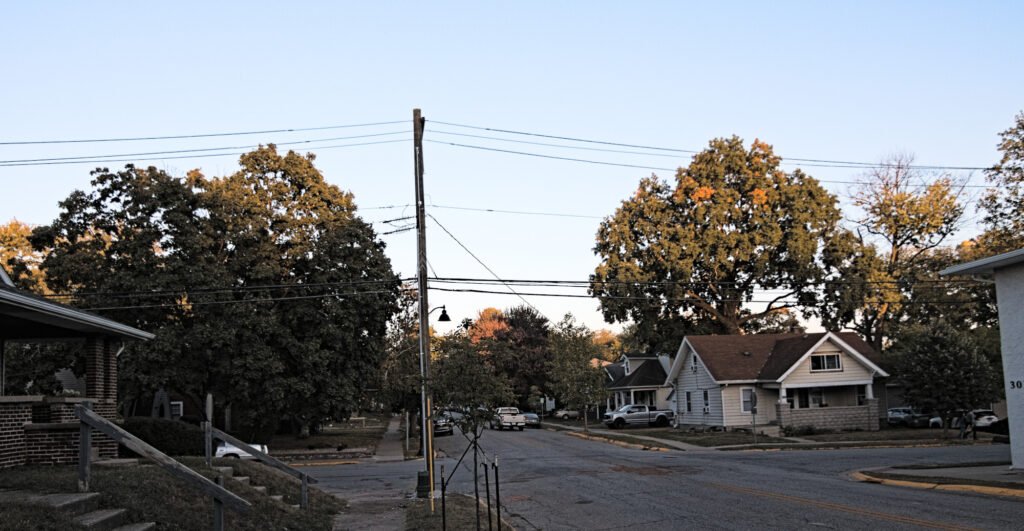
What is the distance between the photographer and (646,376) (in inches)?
2522

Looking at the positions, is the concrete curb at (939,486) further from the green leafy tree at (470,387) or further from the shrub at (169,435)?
the shrub at (169,435)

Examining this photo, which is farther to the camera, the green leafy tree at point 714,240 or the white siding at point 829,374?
the green leafy tree at point 714,240

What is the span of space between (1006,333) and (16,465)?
885 inches

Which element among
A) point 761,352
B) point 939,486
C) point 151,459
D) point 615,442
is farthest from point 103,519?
point 761,352

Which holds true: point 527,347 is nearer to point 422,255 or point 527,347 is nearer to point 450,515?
point 422,255

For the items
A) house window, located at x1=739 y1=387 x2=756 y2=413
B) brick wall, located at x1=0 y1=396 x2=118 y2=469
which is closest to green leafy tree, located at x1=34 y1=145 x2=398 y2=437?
brick wall, located at x1=0 y1=396 x2=118 y2=469

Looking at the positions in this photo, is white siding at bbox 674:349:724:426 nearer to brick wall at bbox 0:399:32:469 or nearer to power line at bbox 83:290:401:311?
power line at bbox 83:290:401:311

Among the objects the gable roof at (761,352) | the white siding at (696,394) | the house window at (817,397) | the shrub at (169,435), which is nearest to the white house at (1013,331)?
the shrub at (169,435)

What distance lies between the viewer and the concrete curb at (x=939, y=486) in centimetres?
1722

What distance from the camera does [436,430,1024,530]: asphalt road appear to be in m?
14.0

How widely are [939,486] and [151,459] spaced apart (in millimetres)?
16935

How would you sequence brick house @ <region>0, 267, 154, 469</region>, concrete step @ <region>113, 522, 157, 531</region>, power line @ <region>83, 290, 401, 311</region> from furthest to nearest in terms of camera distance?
1. power line @ <region>83, 290, 401, 311</region>
2. brick house @ <region>0, 267, 154, 469</region>
3. concrete step @ <region>113, 522, 157, 531</region>

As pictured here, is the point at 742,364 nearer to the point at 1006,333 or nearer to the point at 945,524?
the point at 1006,333

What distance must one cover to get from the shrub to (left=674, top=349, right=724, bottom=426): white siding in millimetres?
29545
